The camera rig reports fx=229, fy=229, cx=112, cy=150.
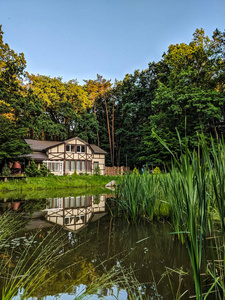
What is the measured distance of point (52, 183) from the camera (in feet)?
51.0

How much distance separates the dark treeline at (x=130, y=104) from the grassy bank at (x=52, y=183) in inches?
73.3

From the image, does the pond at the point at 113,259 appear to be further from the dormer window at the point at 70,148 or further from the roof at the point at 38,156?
the dormer window at the point at 70,148

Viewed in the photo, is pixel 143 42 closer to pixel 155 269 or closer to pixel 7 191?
pixel 7 191

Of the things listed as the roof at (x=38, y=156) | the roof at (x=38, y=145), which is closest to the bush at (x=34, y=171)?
the roof at (x=38, y=156)

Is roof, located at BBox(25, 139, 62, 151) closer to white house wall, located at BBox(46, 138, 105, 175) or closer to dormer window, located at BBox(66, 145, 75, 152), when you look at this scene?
white house wall, located at BBox(46, 138, 105, 175)

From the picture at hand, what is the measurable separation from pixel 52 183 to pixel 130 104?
15570mm

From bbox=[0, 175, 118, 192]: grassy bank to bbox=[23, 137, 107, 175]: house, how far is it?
458cm

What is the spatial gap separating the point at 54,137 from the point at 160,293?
2803 centimetres

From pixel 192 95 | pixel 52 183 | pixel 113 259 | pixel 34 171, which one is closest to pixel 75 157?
pixel 34 171

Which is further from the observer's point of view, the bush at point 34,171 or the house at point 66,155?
the house at point 66,155

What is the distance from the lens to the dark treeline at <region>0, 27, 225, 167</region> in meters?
15.4

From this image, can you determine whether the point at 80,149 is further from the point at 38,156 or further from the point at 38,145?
the point at 38,156

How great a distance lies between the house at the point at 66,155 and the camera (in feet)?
73.7

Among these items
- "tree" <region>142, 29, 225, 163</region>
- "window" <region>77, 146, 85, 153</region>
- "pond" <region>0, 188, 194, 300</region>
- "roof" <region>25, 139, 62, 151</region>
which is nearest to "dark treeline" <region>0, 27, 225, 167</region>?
"tree" <region>142, 29, 225, 163</region>
